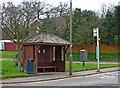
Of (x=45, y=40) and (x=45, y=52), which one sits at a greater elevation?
(x=45, y=40)

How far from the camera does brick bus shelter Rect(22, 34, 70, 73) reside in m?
25.9

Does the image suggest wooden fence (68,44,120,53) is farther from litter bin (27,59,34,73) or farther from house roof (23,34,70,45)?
litter bin (27,59,34,73)

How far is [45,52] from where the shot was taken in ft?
90.8

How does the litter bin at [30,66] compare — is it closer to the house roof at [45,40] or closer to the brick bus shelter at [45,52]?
the brick bus shelter at [45,52]

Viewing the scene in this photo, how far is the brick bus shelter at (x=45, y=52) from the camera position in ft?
84.8

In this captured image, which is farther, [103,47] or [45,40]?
[103,47]

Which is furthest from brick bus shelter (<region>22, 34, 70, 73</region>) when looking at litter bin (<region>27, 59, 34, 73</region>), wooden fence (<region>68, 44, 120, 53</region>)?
wooden fence (<region>68, 44, 120, 53</region>)

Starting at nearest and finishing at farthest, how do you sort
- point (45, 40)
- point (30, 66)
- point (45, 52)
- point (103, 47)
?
point (30, 66), point (45, 40), point (45, 52), point (103, 47)

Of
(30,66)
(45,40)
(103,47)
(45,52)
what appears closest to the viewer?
(30,66)

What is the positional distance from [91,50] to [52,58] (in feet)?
88.1

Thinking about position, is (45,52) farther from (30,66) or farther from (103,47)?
(103,47)

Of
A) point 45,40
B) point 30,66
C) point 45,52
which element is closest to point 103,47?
point 45,52

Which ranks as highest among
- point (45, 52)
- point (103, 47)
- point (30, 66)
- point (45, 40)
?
point (45, 40)

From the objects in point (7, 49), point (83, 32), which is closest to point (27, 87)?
point (83, 32)
